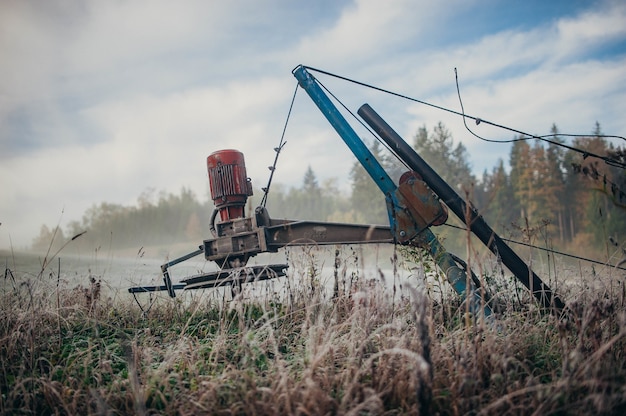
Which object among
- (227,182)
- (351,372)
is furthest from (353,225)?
(351,372)

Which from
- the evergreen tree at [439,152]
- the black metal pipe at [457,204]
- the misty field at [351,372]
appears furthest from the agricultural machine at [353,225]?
the evergreen tree at [439,152]

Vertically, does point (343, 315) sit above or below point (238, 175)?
below

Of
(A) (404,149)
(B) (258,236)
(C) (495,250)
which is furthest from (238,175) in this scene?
(C) (495,250)

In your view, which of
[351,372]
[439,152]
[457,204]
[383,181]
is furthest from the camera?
[439,152]

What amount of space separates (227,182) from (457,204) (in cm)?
280

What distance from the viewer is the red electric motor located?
4.81 metres

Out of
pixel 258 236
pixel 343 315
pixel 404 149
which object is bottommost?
pixel 343 315

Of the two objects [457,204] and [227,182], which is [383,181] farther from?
[227,182]

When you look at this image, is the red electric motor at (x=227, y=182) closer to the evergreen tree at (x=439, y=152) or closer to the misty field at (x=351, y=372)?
the misty field at (x=351, y=372)

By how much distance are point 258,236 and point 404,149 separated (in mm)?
2019

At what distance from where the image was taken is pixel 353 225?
4.41 m

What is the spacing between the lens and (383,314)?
12.5 ft

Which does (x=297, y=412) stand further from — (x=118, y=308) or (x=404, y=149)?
(x=118, y=308)

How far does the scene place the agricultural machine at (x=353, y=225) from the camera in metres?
4.08
